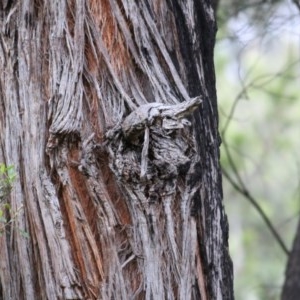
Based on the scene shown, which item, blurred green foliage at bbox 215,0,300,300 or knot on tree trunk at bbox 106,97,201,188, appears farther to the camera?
blurred green foliage at bbox 215,0,300,300

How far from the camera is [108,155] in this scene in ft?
8.30

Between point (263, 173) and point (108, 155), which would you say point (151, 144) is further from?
point (263, 173)

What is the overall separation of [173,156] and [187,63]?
0.39 meters

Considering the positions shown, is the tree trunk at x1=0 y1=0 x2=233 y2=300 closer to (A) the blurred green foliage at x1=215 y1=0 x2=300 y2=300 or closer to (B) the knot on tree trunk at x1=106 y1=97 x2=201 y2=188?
(B) the knot on tree trunk at x1=106 y1=97 x2=201 y2=188

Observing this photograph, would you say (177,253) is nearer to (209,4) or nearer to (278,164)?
(209,4)

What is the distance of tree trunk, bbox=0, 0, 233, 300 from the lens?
2498 mm

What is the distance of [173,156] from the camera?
2494mm

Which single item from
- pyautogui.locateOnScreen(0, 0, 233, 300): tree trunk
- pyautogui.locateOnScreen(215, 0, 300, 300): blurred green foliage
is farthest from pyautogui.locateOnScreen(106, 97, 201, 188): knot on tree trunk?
pyautogui.locateOnScreen(215, 0, 300, 300): blurred green foliage

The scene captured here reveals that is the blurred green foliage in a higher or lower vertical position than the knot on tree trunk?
higher

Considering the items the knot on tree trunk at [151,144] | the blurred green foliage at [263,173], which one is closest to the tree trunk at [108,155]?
the knot on tree trunk at [151,144]

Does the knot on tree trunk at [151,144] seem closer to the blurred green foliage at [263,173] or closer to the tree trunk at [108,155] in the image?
the tree trunk at [108,155]

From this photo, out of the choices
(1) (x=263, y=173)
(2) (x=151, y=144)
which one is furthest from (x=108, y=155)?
(1) (x=263, y=173)

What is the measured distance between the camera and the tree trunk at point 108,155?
2.50 meters

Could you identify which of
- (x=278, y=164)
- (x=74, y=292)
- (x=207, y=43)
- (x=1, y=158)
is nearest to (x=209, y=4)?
(x=207, y=43)
